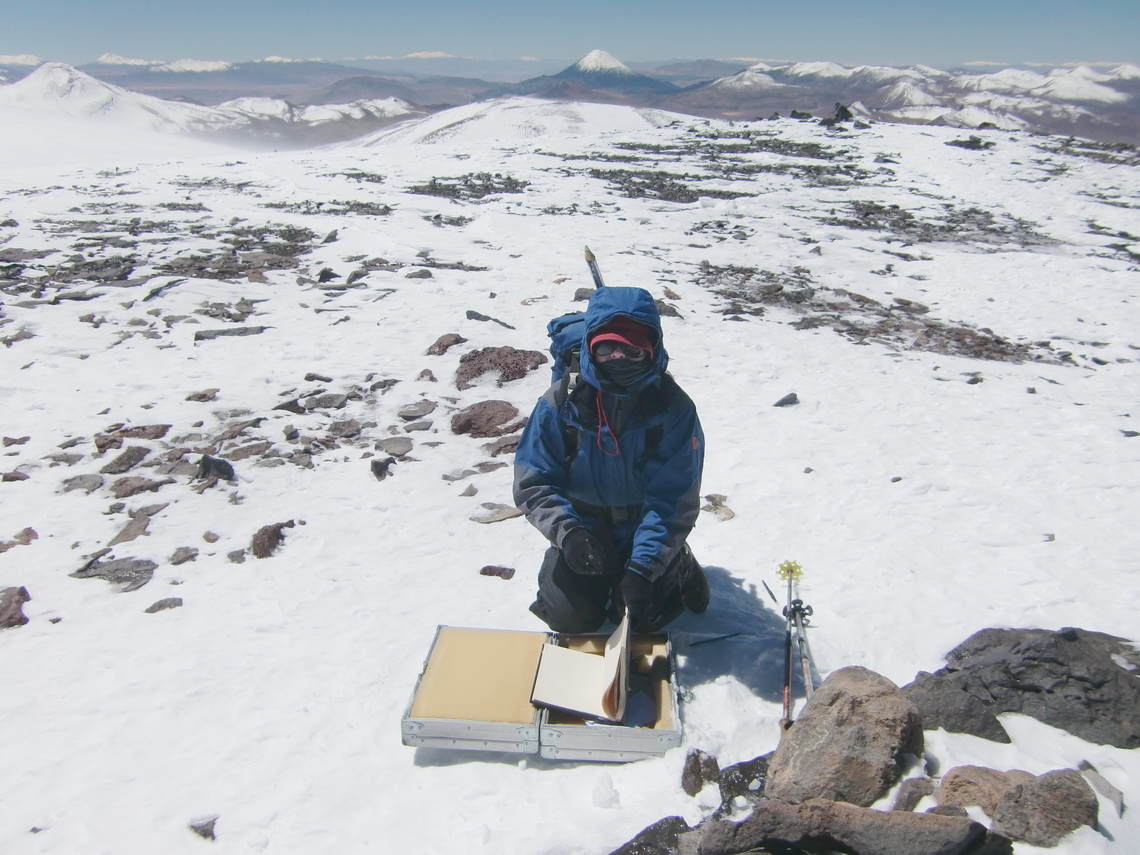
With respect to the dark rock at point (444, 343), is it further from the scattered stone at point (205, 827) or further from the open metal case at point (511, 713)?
the scattered stone at point (205, 827)

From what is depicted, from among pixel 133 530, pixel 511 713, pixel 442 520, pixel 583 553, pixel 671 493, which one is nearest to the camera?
pixel 511 713

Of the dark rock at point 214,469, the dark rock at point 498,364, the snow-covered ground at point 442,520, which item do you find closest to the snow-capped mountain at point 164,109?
the snow-covered ground at point 442,520

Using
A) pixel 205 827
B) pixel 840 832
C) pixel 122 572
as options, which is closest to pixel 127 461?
pixel 122 572

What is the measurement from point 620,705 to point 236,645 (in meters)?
2.37

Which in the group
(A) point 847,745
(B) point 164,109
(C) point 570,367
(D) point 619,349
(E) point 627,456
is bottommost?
(A) point 847,745

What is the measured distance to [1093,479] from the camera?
5.68 m

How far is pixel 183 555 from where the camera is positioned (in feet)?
15.7

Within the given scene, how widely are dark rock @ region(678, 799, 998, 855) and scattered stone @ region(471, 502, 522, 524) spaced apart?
3.27m

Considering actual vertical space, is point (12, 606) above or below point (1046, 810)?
below

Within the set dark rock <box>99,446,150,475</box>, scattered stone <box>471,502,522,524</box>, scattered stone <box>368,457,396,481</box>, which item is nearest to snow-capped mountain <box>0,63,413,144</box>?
dark rock <box>99,446,150,475</box>

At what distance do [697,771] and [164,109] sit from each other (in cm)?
15807

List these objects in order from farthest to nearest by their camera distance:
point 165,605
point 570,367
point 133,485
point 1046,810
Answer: point 133,485
point 165,605
point 570,367
point 1046,810

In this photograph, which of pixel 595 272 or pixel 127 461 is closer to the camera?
pixel 595 272

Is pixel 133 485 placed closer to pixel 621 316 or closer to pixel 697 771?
pixel 621 316
